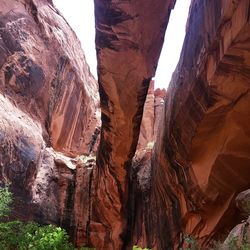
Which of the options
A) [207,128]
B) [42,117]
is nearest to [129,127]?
[207,128]

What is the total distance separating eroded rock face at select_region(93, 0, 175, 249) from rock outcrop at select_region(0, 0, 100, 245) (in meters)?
0.91

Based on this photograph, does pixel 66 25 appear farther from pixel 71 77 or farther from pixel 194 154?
pixel 194 154

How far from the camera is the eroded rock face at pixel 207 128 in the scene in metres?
7.39

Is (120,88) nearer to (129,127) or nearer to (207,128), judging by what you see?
(129,127)

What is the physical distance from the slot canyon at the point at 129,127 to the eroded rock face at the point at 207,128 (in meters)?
0.02

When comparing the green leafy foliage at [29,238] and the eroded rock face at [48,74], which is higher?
the eroded rock face at [48,74]

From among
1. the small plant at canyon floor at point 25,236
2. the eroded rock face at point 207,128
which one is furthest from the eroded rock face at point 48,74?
the eroded rock face at point 207,128

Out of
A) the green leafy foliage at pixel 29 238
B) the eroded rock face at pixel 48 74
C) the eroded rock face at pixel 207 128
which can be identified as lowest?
the green leafy foliage at pixel 29 238

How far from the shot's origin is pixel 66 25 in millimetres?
19125

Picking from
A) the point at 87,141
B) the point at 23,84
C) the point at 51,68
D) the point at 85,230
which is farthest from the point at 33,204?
the point at 87,141

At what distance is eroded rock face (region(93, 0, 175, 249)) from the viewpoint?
8.98 m

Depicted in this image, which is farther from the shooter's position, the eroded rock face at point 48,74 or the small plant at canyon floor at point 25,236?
the eroded rock face at point 48,74

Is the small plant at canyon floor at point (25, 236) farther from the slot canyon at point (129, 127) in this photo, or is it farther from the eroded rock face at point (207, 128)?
the eroded rock face at point (207, 128)

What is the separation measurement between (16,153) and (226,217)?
20.1 feet
